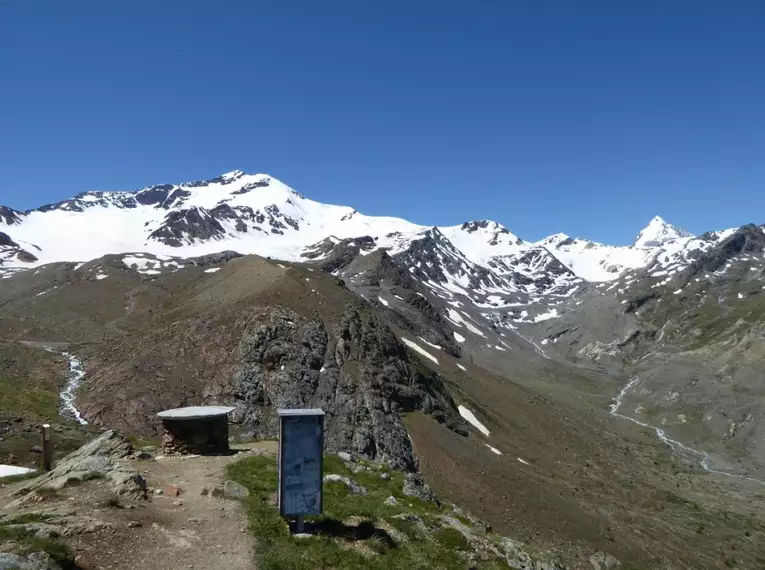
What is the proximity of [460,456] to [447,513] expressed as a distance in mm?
31462

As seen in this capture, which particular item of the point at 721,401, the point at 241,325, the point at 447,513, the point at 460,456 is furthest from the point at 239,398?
the point at 721,401

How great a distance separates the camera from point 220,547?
644 inches

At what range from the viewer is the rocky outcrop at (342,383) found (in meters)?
55.4

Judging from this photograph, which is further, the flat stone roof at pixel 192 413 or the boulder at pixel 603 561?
the boulder at pixel 603 561

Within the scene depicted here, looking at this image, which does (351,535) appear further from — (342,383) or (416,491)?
(342,383)

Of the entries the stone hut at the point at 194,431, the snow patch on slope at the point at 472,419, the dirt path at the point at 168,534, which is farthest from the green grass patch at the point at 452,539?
the snow patch on slope at the point at 472,419

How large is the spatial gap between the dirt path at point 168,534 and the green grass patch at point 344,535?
743 millimetres

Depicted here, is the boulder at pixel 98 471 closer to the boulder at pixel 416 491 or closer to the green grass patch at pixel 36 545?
the green grass patch at pixel 36 545

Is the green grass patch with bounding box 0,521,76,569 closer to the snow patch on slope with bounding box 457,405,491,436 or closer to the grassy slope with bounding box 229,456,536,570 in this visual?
the grassy slope with bounding box 229,456,536,570

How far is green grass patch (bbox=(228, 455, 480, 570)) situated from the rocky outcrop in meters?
27.0

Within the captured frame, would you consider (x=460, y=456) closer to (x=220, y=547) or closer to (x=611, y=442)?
(x=220, y=547)

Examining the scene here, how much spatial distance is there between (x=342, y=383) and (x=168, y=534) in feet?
148

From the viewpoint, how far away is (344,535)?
1855 centimetres

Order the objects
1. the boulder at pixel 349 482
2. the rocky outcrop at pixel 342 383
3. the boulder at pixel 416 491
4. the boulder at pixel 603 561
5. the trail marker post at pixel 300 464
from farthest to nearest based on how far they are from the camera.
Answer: the rocky outcrop at pixel 342 383
the boulder at pixel 603 561
the boulder at pixel 416 491
the boulder at pixel 349 482
the trail marker post at pixel 300 464
